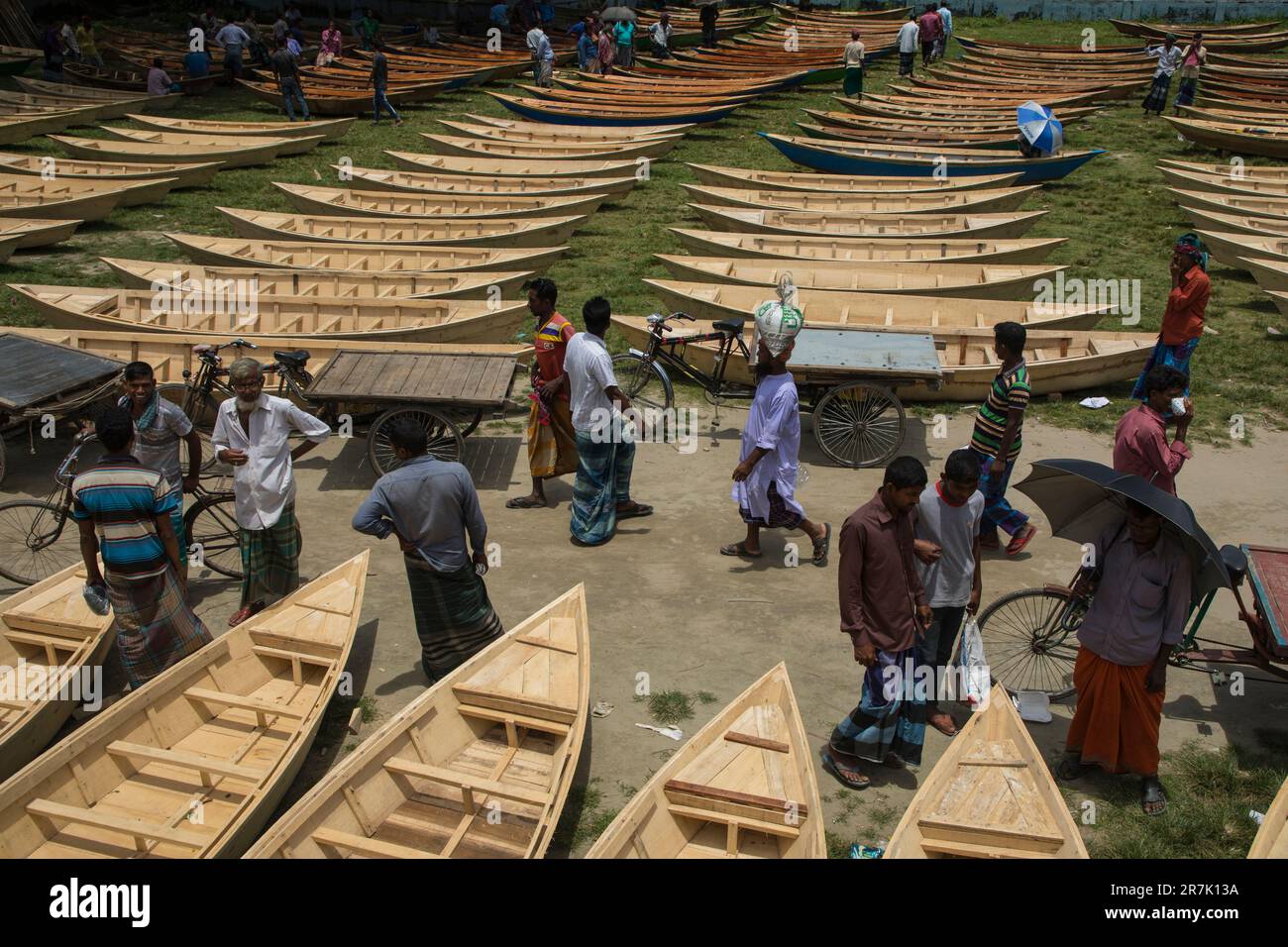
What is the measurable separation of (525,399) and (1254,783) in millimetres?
8110

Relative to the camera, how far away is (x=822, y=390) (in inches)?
397

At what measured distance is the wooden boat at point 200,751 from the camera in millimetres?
5254

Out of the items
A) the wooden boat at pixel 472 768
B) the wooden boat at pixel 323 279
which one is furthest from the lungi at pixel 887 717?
the wooden boat at pixel 323 279

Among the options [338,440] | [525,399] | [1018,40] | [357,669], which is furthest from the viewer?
[1018,40]

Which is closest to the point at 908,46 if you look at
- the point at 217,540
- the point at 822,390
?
the point at 822,390

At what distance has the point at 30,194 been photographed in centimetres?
1748

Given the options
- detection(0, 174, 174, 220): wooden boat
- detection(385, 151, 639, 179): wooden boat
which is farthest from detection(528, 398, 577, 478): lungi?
detection(0, 174, 174, 220): wooden boat

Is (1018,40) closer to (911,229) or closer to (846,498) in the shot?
(911,229)

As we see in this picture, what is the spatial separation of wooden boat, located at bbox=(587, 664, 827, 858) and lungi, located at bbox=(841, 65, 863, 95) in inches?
952

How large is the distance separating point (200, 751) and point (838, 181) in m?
15.1

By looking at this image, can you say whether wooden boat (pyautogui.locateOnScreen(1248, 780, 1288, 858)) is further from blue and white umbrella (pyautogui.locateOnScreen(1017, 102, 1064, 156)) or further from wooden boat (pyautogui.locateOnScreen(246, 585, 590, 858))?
blue and white umbrella (pyautogui.locateOnScreen(1017, 102, 1064, 156))

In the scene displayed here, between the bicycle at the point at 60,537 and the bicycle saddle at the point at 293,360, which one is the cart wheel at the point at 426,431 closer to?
the bicycle saddle at the point at 293,360

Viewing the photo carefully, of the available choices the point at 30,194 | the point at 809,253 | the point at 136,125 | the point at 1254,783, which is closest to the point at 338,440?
the point at 809,253

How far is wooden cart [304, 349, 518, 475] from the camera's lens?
9.36 meters
